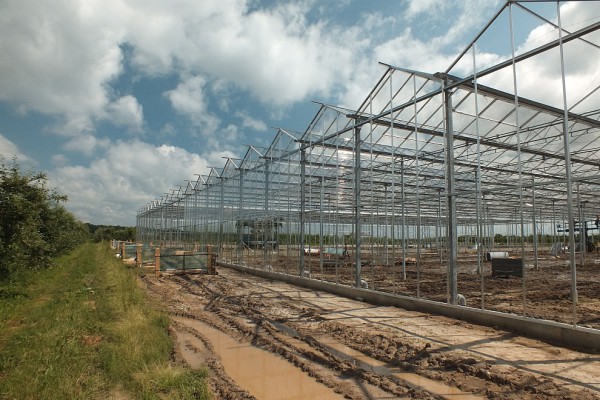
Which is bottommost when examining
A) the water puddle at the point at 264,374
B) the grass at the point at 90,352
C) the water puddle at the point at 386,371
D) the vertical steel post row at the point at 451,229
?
the water puddle at the point at 264,374

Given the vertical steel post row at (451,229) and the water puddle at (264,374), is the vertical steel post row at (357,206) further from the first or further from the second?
the water puddle at (264,374)

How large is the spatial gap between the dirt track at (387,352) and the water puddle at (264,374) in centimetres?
14

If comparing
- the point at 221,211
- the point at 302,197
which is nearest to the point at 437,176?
the point at 302,197

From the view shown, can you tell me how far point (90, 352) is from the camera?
650 cm

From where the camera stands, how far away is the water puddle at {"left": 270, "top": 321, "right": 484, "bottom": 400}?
5.12m

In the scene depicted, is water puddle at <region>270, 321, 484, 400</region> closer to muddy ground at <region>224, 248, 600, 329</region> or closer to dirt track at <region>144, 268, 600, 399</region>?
dirt track at <region>144, 268, 600, 399</region>

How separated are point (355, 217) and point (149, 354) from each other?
8786 mm

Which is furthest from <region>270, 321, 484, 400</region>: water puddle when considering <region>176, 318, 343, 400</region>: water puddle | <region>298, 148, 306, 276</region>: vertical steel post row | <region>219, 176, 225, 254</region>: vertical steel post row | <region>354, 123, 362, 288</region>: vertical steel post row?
<region>219, 176, 225, 254</region>: vertical steel post row

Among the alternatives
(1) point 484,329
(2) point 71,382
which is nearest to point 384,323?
(1) point 484,329

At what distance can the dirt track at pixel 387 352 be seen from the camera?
17.3ft

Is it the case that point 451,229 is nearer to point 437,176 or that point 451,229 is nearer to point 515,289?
point 515,289

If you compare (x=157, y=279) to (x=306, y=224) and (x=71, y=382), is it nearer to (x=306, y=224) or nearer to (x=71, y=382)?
(x=306, y=224)

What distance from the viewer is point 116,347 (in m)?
6.62

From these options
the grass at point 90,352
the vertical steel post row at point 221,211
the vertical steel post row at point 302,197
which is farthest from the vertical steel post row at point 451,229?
the vertical steel post row at point 221,211
